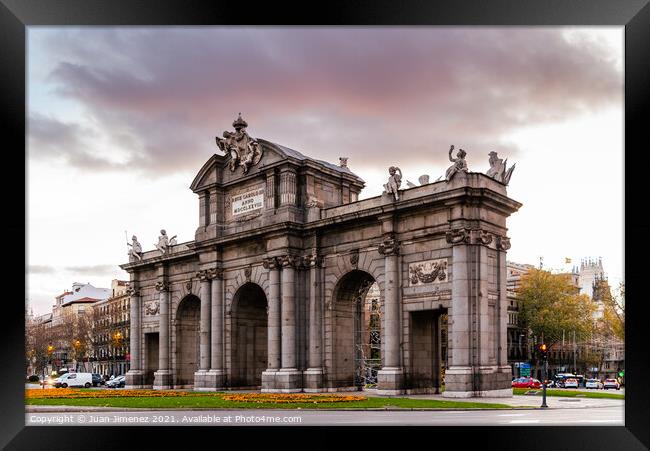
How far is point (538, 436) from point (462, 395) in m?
18.5

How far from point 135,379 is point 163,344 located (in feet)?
16.4

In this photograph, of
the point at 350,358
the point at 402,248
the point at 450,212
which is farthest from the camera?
the point at 350,358

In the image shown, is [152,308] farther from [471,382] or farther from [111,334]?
[111,334]

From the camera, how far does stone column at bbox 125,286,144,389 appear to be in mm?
57812

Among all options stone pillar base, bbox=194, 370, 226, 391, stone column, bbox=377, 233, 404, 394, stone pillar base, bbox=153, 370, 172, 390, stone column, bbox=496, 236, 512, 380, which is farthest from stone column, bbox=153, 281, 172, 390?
stone column, bbox=496, 236, 512, 380

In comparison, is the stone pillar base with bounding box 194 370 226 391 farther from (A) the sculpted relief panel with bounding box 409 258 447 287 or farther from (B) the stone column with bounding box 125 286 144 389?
(A) the sculpted relief panel with bounding box 409 258 447 287

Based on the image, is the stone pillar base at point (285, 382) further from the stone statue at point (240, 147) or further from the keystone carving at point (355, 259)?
the stone statue at point (240, 147)

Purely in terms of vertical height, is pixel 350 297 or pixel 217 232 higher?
pixel 217 232

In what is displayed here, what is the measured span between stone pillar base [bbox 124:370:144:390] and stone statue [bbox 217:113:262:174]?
66.3ft

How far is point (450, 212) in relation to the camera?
1417 inches

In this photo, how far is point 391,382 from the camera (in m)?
37.0

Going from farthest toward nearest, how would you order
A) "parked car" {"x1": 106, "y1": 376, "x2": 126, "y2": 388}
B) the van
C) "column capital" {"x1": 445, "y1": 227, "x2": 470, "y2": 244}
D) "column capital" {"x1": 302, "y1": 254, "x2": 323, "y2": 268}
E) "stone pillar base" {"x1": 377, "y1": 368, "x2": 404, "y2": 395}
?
"parked car" {"x1": 106, "y1": 376, "x2": 126, "y2": 388} → the van → "column capital" {"x1": 302, "y1": 254, "x2": 323, "y2": 268} → "stone pillar base" {"x1": 377, "y1": 368, "x2": 404, "y2": 395} → "column capital" {"x1": 445, "y1": 227, "x2": 470, "y2": 244}
